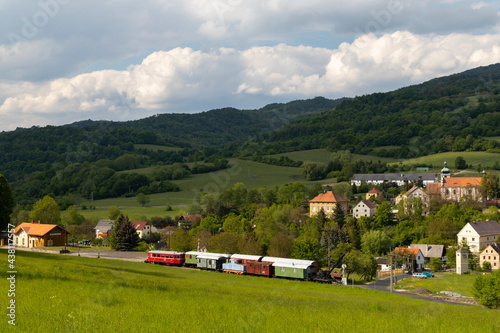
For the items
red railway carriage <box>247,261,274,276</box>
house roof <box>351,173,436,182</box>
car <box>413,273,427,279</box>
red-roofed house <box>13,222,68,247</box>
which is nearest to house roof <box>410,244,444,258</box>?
car <box>413,273,427,279</box>

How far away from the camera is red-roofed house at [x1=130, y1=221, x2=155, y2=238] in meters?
97.8

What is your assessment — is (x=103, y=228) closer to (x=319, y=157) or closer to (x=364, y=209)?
(x=364, y=209)

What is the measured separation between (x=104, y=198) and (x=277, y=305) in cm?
13722

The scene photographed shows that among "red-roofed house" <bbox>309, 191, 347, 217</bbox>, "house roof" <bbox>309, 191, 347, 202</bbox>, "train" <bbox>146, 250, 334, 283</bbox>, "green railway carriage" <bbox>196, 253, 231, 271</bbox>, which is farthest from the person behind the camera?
"house roof" <bbox>309, 191, 347, 202</bbox>

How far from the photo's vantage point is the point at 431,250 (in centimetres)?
7350

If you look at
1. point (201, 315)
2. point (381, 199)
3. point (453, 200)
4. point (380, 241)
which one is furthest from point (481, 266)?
point (201, 315)

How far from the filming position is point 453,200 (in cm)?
9750

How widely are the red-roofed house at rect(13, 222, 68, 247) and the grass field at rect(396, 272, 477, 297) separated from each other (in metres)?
49.9

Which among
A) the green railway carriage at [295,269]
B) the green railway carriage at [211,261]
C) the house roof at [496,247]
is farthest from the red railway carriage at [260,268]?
the house roof at [496,247]

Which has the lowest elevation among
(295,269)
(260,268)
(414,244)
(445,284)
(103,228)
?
(445,284)

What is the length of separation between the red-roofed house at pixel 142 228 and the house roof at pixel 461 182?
67809 millimetres

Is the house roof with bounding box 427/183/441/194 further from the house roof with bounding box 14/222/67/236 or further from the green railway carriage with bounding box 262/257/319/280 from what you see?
the house roof with bounding box 14/222/67/236

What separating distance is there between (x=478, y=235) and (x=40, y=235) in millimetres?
67926

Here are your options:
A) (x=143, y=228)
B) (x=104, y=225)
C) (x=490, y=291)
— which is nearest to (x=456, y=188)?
(x=490, y=291)
